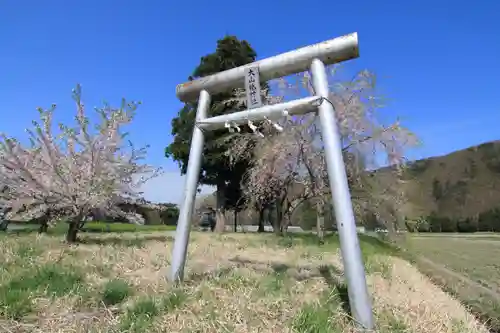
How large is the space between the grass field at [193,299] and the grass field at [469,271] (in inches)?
60.5

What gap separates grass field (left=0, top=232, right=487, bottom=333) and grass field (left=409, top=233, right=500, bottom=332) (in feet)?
5.04

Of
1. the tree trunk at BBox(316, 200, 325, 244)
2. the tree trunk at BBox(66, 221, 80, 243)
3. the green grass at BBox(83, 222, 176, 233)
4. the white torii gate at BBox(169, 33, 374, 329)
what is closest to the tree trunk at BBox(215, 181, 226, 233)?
the green grass at BBox(83, 222, 176, 233)

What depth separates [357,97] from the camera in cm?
1318

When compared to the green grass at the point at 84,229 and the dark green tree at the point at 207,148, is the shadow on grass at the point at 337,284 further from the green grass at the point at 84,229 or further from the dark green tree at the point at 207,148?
the dark green tree at the point at 207,148

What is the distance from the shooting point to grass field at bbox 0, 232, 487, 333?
11.6 feet

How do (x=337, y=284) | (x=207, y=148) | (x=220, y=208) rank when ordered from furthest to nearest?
(x=220, y=208) → (x=207, y=148) → (x=337, y=284)

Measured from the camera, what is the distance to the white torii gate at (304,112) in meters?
3.75

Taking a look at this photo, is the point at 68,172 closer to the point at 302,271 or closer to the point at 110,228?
the point at 302,271

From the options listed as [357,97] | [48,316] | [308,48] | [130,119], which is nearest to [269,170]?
[357,97]

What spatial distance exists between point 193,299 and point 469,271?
9.04 m

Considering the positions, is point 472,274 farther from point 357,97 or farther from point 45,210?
point 45,210

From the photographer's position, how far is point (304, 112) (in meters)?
4.51

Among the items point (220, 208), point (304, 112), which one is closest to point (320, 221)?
point (220, 208)

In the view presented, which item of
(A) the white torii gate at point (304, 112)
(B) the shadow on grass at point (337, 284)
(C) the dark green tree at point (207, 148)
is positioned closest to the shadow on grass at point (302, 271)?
(B) the shadow on grass at point (337, 284)
